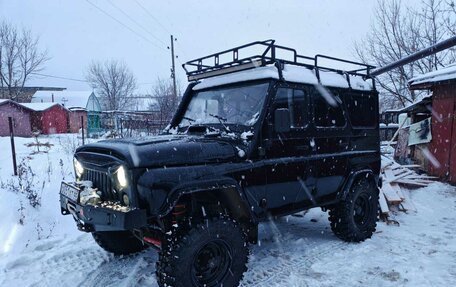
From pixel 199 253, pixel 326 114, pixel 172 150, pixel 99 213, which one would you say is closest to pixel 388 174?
pixel 326 114

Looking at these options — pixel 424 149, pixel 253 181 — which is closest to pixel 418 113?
pixel 424 149

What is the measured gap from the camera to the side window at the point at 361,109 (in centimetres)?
523

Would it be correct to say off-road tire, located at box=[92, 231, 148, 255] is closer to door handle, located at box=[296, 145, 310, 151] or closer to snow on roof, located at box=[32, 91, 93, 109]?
door handle, located at box=[296, 145, 310, 151]

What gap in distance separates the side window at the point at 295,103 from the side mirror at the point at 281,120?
32 centimetres

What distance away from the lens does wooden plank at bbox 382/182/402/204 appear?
6.79m

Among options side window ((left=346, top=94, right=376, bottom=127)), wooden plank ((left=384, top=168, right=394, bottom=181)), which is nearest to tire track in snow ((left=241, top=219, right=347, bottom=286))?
side window ((left=346, top=94, right=376, bottom=127))

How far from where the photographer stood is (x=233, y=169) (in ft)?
11.9

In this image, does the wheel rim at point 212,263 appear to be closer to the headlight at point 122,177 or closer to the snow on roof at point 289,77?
the headlight at point 122,177

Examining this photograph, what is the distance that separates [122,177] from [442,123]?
32.5ft

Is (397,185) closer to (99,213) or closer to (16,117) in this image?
(99,213)

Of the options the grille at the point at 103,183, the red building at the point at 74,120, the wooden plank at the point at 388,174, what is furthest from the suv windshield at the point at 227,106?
the red building at the point at 74,120

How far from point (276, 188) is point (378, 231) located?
2.73m

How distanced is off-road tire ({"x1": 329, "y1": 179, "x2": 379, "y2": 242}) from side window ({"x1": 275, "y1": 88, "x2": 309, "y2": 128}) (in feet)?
5.00

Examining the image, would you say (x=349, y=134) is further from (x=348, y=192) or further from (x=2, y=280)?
(x=2, y=280)
